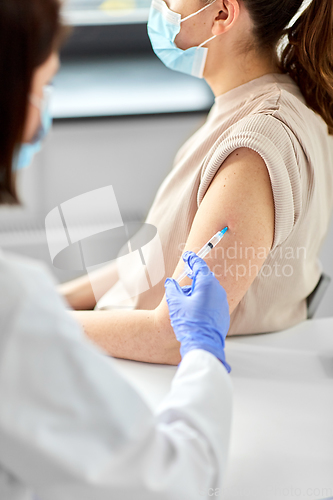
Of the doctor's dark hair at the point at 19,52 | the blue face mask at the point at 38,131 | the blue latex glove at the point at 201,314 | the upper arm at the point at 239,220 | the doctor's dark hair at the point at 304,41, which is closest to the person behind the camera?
the doctor's dark hair at the point at 19,52

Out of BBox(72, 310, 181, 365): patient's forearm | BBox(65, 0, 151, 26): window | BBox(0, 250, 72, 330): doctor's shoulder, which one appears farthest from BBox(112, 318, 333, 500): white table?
BBox(65, 0, 151, 26): window

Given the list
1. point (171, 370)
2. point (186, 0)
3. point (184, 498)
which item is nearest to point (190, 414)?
point (184, 498)

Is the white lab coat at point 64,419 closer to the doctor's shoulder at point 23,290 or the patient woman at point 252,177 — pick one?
the doctor's shoulder at point 23,290

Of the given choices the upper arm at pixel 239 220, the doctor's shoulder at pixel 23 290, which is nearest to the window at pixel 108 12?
the upper arm at pixel 239 220

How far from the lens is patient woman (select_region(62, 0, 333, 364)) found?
0.93m

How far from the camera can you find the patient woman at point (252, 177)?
36.8 inches

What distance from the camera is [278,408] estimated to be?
954 mm

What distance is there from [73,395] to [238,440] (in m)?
0.44

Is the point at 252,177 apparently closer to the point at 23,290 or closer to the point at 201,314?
the point at 201,314

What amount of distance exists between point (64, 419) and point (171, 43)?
0.92 meters

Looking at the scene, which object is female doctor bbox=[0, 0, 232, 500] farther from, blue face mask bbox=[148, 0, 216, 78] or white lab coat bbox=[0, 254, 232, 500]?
blue face mask bbox=[148, 0, 216, 78]

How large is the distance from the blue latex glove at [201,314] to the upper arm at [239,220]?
68mm

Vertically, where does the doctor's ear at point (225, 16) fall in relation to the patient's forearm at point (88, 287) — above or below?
above

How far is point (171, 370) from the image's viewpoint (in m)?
1.03
